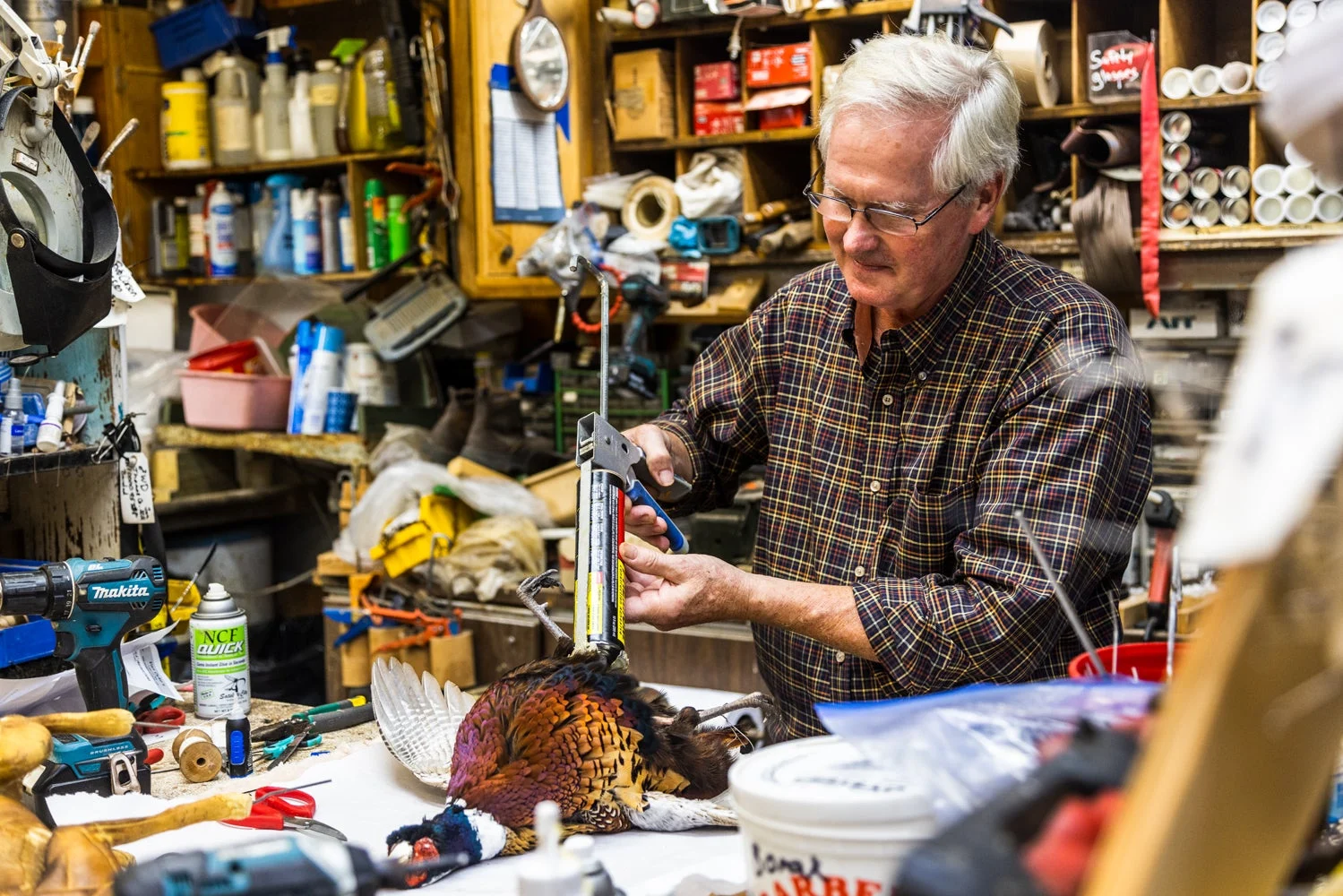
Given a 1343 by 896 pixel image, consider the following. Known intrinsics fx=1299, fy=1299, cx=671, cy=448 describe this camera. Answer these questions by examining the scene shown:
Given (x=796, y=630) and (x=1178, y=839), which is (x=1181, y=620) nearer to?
(x=796, y=630)

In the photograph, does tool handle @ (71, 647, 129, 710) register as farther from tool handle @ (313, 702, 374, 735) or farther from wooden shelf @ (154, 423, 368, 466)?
wooden shelf @ (154, 423, 368, 466)

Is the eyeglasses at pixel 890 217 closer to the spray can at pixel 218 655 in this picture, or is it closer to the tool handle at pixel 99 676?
the spray can at pixel 218 655

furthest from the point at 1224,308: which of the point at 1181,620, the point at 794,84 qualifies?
the point at 1181,620

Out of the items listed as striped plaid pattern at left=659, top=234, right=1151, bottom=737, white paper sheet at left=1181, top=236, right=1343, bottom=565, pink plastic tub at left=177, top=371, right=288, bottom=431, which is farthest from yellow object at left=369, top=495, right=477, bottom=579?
white paper sheet at left=1181, top=236, right=1343, bottom=565

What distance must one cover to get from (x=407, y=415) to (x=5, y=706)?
2.56 m

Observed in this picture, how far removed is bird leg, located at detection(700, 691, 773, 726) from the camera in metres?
1.61

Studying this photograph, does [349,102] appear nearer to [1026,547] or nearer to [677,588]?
[677,588]

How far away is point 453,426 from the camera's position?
4.14 meters

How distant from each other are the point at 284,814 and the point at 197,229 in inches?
144

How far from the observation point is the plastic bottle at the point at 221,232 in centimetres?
468

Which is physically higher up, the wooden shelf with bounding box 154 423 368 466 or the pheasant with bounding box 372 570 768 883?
the wooden shelf with bounding box 154 423 368 466

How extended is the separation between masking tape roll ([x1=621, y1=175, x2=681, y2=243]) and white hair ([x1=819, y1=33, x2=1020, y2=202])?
6.52ft

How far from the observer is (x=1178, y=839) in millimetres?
625

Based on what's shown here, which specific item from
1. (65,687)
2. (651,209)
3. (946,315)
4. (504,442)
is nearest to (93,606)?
(65,687)
